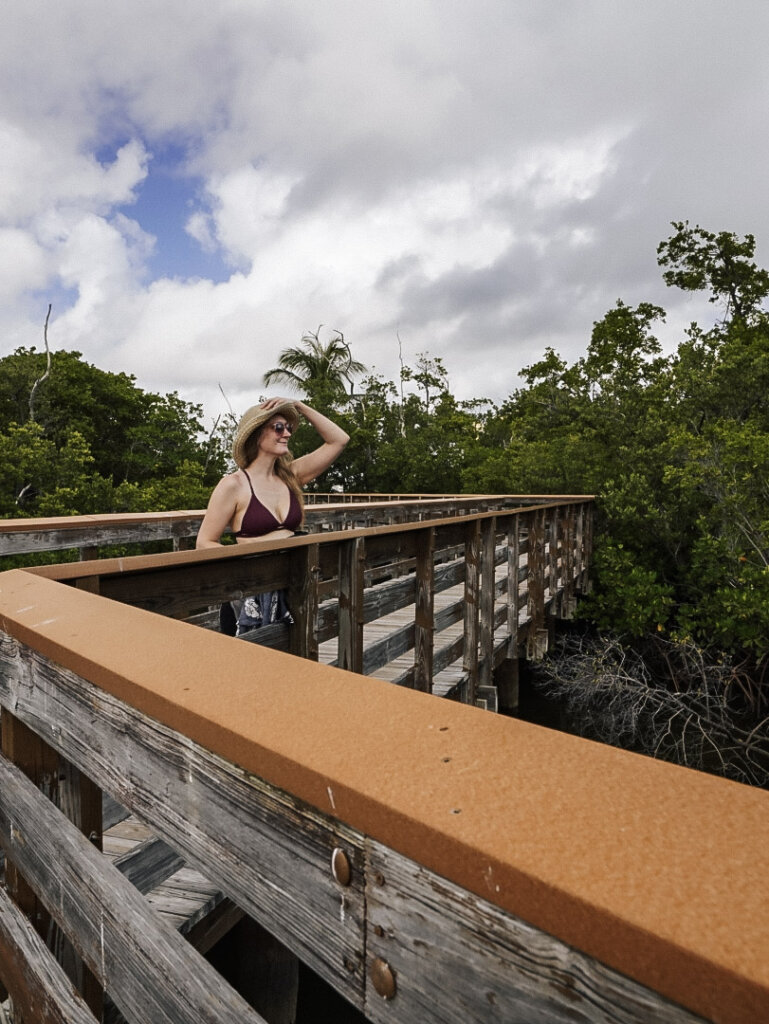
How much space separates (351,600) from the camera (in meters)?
3.39

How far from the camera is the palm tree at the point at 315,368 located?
30266 mm

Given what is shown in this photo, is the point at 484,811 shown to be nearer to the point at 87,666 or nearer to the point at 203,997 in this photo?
the point at 203,997

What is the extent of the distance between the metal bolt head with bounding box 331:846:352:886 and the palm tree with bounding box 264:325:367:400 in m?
29.4

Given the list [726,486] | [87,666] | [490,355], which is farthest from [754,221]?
[490,355]

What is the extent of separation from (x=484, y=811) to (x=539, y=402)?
68.5 ft

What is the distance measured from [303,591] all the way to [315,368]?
29.1 m

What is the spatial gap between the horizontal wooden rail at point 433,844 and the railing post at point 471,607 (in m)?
4.11

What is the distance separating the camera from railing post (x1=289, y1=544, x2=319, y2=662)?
9.59 feet

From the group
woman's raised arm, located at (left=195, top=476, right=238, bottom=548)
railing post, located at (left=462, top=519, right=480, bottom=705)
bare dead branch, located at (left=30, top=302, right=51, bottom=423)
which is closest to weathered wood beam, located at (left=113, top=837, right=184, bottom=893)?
woman's raised arm, located at (left=195, top=476, right=238, bottom=548)

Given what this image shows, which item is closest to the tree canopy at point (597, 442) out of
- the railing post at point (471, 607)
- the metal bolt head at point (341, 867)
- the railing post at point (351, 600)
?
the railing post at point (471, 607)

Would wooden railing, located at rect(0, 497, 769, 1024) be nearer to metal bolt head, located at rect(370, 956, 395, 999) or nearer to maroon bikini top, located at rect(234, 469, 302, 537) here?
metal bolt head, located at rect(370, 956, 395, 999)

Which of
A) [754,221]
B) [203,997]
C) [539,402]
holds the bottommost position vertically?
[203,997]

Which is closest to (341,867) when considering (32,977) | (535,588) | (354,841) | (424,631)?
(354,841)

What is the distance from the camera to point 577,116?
16875 millimetres
